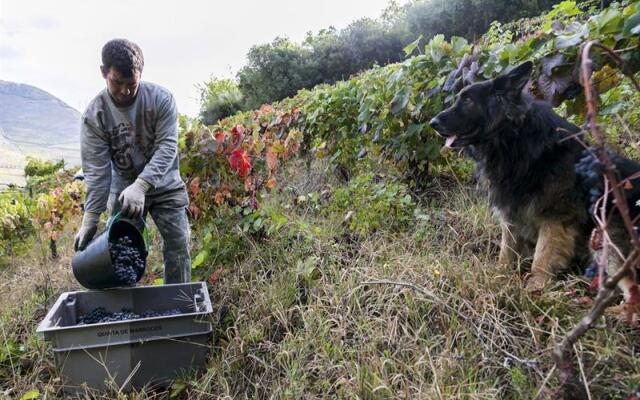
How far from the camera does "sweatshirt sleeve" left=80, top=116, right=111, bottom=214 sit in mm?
3035

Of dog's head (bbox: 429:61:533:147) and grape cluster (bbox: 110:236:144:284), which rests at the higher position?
dog's head (bbox: 429:61:533:147)

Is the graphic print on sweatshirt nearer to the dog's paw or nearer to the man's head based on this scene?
the man's head

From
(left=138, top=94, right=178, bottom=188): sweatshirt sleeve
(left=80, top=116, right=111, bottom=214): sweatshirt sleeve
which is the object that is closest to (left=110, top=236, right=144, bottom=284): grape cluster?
(left=80, top=116, right=111, bottom=214): sweatshirt sleeve

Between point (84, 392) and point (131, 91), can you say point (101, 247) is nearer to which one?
point (84, 392)

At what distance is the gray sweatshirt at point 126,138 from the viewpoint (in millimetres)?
3037

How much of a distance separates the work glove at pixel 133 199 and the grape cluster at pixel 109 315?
0.71m

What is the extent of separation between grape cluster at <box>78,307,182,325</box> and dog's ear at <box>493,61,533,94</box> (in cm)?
262

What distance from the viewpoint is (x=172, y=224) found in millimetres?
3355

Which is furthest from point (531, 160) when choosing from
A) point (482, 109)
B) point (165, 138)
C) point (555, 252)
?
point (165, 138)

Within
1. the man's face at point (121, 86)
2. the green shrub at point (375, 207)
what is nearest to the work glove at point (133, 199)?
the man's face at point (121, 86)

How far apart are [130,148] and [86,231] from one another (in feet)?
2.21

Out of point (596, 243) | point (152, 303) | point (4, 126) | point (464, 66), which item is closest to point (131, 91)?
point (152, 303)

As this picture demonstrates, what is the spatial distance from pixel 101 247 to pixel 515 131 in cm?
268

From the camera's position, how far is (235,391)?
256 centimetres
